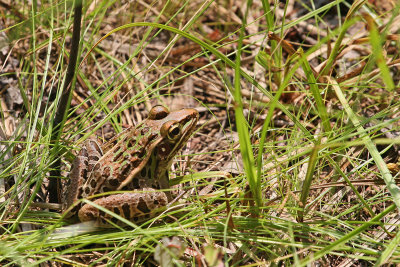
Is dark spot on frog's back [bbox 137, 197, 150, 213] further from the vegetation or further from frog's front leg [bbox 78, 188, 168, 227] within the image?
the vegetation

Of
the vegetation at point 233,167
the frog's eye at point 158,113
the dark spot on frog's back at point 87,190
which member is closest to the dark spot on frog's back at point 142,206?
the vegetation at point 233,167

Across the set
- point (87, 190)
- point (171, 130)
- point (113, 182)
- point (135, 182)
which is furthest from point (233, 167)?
point (87, 190)

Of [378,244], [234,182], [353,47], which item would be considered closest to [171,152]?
A: [234,182]

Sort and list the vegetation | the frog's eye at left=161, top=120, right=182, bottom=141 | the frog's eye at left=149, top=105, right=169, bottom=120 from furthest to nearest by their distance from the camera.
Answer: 1. the frog's eye at left=149, top=105, right=169, bottom=120
2. the frog's eye at left=161, top=120, right=182, bottom=141
3. the vegetation

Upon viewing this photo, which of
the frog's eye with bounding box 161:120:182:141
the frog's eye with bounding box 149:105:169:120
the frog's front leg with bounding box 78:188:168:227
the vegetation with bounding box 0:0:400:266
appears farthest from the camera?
the frog's eye with bounding box 149:105:169:120

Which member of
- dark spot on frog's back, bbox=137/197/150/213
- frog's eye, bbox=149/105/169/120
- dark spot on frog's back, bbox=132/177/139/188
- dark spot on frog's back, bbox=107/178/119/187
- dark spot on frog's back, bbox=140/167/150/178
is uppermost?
frog's eye, bbox=149/105/169/120

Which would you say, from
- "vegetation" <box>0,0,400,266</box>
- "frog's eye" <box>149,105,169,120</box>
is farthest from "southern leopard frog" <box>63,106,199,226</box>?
"vegetation" <box>0,0,400,266</box>

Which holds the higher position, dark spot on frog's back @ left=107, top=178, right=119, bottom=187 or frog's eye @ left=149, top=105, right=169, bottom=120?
frog's eye @ left=149, top=105, right=169, bottom=120

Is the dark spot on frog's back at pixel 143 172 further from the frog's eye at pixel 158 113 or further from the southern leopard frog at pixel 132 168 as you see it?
the frog's eye at pixel 158 113
